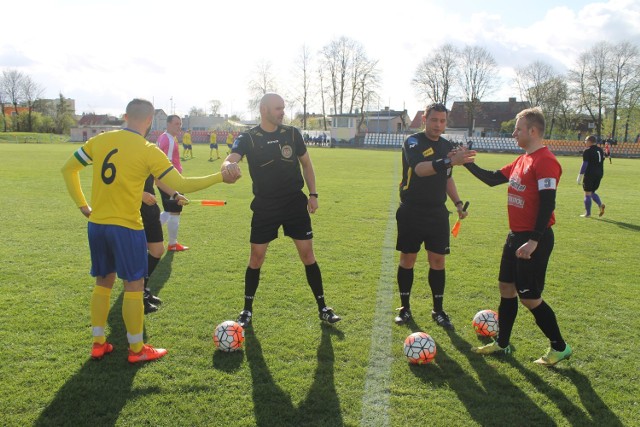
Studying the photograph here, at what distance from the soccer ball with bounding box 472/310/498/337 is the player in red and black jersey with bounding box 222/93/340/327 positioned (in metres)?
1.38

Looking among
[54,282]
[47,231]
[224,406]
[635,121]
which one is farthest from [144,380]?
[635,121]

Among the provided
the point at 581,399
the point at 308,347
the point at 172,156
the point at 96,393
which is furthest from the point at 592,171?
the point at 96,393

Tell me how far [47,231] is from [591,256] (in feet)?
31.7

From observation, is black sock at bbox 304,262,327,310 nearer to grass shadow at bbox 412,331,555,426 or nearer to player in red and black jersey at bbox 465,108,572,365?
grass shadow at bbox 412,331,555,426

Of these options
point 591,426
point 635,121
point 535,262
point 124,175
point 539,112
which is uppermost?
point 635,121

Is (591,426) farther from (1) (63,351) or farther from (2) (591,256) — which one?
(2) (591,256)

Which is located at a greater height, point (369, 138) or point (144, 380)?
point (369, 138)

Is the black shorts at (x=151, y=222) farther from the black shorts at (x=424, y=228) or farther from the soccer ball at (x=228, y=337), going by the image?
the black shorts at (x=424, y=228)

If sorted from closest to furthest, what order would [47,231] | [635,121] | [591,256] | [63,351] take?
[63,351], [591,256], [47,231], [635,121]

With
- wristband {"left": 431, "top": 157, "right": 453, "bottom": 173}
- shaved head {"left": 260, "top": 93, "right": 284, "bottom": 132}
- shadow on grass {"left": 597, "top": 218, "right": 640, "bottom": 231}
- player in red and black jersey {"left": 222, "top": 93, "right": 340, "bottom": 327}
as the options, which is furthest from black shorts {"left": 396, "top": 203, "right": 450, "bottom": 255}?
shadow on grass {"left": 597, "top": 218, "right": 640, "bottom": 231}

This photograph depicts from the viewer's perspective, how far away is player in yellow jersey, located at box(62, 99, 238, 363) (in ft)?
11.6

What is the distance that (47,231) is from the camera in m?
8.48

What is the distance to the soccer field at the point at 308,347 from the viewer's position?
3.21 metres

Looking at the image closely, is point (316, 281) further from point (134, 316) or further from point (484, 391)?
point (484, 391)
